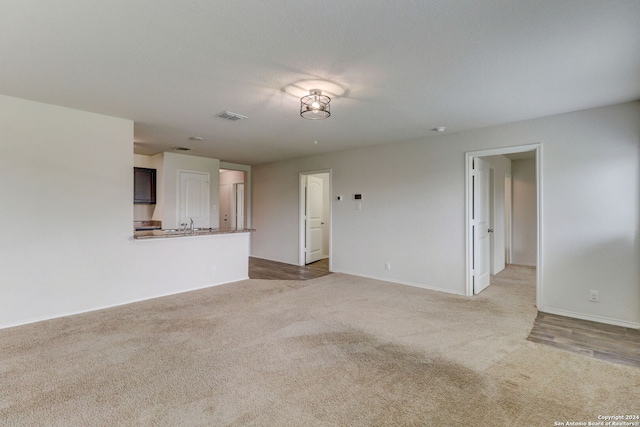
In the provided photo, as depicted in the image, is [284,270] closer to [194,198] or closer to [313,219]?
[313,219]

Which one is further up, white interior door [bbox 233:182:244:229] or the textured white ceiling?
the textured white ceiling

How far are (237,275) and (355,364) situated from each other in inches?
131

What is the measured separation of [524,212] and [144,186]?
8288 millimetres

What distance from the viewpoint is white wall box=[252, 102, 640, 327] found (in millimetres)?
3246

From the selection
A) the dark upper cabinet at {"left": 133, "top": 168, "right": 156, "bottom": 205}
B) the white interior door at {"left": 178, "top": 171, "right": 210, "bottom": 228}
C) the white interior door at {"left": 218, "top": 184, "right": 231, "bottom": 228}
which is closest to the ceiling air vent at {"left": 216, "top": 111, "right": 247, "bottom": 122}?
the white interior door at {"left": 178, "top": 171, "right": 210, "bottom": 228}

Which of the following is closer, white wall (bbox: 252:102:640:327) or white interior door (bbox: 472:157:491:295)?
white wall (bbox: 252:102:640:327)

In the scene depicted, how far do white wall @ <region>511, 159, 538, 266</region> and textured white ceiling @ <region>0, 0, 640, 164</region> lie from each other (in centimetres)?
365

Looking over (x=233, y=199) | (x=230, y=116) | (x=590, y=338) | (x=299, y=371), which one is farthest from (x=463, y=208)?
(x=233, y=199)

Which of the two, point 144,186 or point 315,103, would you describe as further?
point 144,186

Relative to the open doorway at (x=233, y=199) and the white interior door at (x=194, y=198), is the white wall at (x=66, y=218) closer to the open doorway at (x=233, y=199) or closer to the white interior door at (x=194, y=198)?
the white interior door at (x=194, y=198)

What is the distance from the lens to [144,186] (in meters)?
6.12

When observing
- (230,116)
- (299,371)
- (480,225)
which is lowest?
(299,371)

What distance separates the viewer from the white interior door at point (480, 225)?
4.42 meters

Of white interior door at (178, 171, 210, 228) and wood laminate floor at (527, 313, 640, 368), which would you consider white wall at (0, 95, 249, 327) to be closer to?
white interior door at (178, 171, 210, 228)
